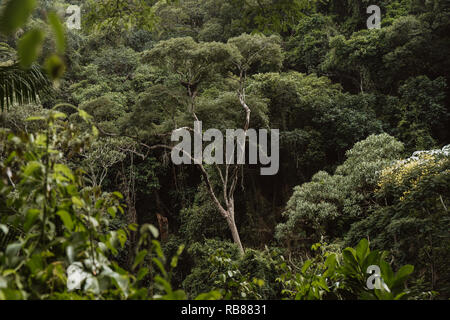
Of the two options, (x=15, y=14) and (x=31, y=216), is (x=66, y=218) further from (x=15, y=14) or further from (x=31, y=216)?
(x=15, y=14)

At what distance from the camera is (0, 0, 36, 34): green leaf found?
45 centimetres

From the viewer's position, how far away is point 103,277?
0.64 m

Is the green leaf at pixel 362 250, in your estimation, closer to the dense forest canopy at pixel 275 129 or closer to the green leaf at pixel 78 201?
the green leaf at pixel 78 201

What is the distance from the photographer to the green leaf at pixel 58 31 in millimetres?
434

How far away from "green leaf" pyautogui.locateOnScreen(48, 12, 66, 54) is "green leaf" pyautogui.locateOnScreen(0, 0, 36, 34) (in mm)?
33

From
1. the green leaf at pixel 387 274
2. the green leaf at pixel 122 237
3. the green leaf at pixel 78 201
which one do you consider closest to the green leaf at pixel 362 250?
the green leaf at pixel 387 274

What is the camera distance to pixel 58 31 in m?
0.44

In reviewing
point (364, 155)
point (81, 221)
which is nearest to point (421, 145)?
point (364, 155)

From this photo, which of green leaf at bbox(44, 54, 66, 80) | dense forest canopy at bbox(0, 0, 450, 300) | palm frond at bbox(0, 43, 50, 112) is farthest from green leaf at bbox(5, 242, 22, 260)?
dense forest canopy at bbox(0, 0, 450, 300)

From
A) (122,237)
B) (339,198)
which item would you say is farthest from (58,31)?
(339,198)

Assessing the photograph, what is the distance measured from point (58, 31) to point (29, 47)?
50mm

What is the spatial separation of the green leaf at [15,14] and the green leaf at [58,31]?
33 mm

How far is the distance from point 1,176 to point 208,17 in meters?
16.7

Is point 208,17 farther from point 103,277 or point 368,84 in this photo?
point 103,277
